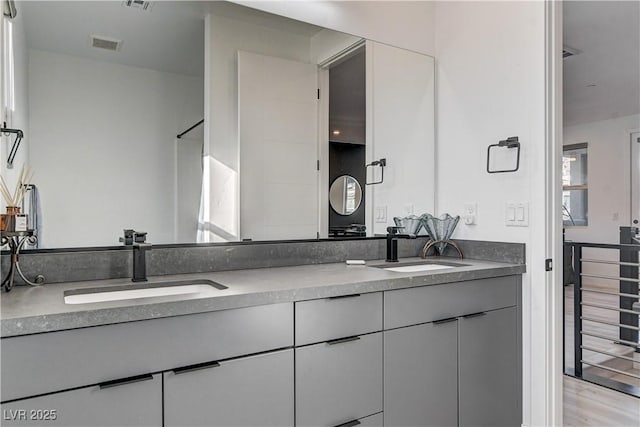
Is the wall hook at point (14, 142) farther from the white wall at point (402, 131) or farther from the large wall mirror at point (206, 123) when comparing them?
the white wall at point (402, 131)

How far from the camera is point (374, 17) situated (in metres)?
2.40

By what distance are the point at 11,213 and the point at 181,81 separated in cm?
84

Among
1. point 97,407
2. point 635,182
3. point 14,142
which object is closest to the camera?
point 97,407

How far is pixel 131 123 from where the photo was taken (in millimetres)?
1693

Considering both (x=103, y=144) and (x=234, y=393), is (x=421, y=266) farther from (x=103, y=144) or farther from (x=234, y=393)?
(x=103, y=144)

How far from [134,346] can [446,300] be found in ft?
4.13

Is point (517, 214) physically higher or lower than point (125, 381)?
higher

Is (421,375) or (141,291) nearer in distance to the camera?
(141,291)

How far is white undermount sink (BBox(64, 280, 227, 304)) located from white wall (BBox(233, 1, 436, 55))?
1.34m

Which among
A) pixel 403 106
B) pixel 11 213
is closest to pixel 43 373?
pixel 11 213

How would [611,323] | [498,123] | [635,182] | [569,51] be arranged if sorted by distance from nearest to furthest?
[498,123], [611,323], [569,51], [635,182]

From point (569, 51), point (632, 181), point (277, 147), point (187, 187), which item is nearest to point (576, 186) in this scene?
point (632, 181)

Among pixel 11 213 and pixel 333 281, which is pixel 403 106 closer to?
pixel 333 281

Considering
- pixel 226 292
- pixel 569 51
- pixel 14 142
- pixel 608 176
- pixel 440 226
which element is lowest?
pixel 226 292
